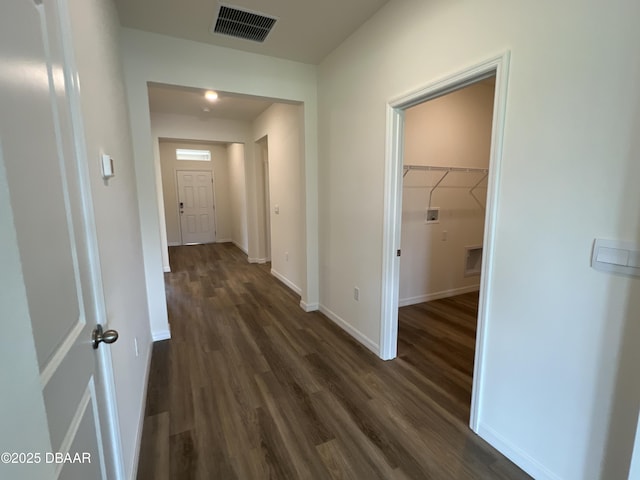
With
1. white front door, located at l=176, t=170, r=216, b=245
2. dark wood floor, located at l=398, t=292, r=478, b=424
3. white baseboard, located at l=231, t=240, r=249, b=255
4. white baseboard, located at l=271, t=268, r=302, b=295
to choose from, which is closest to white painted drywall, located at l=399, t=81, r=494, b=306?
dark wood floor, located at l=398, t=292, r=478, b=424

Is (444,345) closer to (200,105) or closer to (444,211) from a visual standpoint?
(444,211)

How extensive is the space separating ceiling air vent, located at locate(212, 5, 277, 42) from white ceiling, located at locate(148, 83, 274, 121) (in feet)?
4.04

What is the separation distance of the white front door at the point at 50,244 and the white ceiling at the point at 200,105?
3346 millimetres

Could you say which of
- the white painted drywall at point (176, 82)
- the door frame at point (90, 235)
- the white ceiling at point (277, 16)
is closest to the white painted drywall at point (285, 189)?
the white painted drywall at point (176, 82)

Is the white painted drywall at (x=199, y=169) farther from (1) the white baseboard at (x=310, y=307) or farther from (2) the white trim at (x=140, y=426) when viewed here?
(2) the white trim at (x=140, y=426)

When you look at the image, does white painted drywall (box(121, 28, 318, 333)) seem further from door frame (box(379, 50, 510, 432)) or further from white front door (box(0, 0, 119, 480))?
white front door (box(0, 0, 119, 480))

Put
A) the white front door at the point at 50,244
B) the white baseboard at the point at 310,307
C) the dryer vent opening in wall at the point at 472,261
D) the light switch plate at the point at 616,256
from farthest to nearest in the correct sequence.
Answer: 1. the dryer vent opening in wall at the point at 472,261
2. the white baseboard at the point at 310,307
3. the light switch plate at the point at 616,256
4. the white front door at the point at 50,244

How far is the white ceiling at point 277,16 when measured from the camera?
2.25m

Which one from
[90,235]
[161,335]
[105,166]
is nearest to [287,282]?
[161,335]

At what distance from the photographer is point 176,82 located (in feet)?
8.97

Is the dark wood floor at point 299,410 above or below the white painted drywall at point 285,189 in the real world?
below

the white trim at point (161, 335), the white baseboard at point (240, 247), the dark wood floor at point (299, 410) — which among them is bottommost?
the dark wood floor at point (299, 410)

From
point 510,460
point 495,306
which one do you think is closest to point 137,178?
point 495,306

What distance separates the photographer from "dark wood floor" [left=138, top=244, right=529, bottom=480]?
1597 mm
